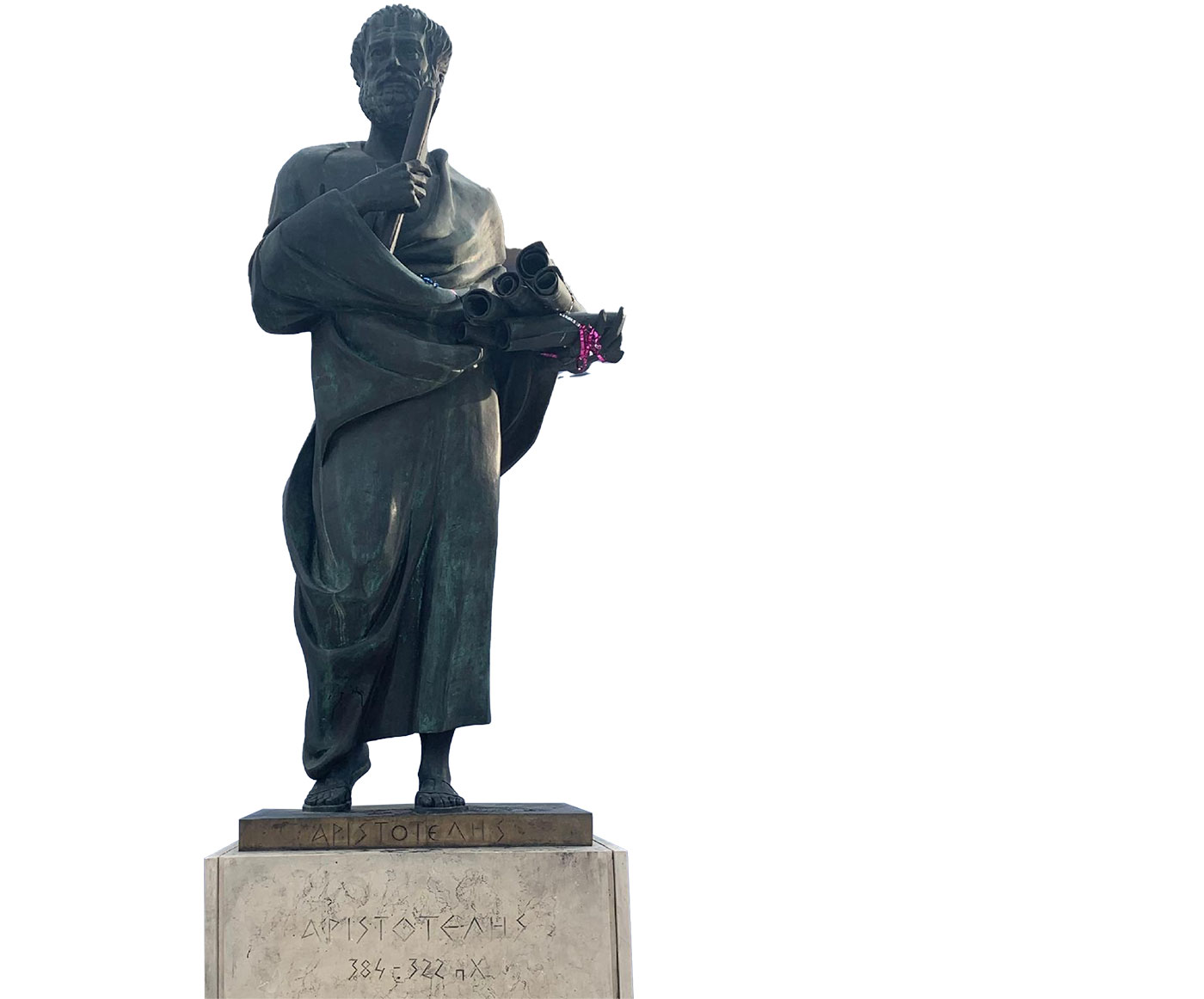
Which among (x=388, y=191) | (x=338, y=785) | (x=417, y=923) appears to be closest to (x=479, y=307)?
(x=388, y=191)

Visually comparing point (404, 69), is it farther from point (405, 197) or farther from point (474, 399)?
point (474, 399)

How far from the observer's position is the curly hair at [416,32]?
6477mm

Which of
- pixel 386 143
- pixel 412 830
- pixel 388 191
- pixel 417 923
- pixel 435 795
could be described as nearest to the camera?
pixel 417 923

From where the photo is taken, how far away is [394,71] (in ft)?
21.2

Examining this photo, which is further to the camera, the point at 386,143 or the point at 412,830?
the point at 386,143

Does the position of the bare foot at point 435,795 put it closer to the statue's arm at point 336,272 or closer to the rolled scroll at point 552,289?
the statue's arm at point 336,272

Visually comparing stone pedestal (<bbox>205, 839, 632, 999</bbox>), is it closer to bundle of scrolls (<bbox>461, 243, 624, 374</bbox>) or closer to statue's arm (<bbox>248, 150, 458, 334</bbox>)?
bundle of scrolls (<bbox>461, 243, 624, 374</bbox>)

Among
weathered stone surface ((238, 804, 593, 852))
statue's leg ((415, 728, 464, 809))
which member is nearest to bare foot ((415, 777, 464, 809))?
statue's leg ((415, 728, 464, 809))

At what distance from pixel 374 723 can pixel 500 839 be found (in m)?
0.75

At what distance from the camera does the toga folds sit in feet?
A: 20.1

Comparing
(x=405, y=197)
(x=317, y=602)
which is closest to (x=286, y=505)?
(x=317, y=602)

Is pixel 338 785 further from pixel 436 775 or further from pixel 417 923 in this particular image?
pixel 417 923

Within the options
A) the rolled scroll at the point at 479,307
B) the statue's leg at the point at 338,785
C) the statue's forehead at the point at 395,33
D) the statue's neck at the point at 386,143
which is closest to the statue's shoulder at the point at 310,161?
the statue's neck at the point at 386,143

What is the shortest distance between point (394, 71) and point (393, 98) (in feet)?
0.36
